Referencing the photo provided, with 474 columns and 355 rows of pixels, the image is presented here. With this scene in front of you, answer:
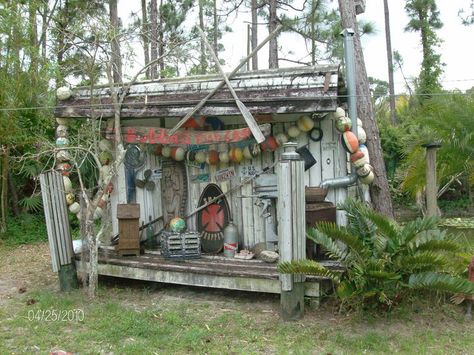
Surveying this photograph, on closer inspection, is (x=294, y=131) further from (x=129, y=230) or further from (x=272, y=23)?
(x=272, y=23)

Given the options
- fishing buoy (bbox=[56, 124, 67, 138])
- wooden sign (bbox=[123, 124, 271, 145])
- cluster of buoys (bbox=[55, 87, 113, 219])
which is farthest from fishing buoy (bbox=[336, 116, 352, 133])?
fishing buoy (bbox=[56, 124, 67, 138])

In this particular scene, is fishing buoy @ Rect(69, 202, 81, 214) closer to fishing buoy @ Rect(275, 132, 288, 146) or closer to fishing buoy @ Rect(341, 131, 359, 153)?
fishing buoy @ Rect(275, 132, 288, 146)

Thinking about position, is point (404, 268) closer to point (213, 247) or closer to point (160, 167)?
point (213, 247)

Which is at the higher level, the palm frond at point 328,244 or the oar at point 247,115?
the oar at point 247,115

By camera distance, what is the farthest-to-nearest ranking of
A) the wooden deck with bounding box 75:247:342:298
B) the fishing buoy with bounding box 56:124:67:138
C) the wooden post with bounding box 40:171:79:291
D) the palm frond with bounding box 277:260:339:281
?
the fishing buoy with bounding box 56:124:67:138
the wooden post with bounding box 40:171:79:291
the wooden deck with bounding box 75:247:342:298
the palm frond with bounding box 277:260:339:281

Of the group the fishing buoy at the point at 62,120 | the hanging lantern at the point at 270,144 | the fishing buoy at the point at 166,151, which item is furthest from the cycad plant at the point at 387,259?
the fishing buoy at the point at 62,120

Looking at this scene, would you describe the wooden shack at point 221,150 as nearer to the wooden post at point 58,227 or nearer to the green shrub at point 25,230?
the wooden post at point 58,227

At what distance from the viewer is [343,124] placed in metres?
6.10

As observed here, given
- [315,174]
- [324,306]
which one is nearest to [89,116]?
[315,174]

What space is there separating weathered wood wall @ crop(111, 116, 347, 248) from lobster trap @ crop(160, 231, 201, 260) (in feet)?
2.17

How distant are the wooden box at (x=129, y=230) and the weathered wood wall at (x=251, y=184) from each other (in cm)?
73

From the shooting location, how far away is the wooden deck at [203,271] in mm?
5812
